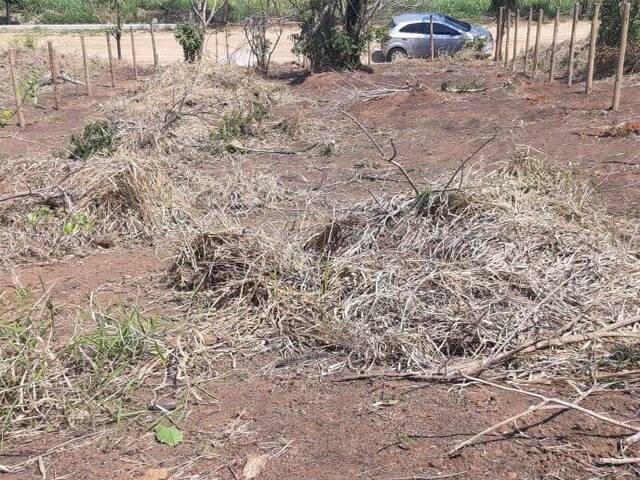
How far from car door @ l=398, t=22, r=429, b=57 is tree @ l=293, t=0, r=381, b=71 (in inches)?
96.8

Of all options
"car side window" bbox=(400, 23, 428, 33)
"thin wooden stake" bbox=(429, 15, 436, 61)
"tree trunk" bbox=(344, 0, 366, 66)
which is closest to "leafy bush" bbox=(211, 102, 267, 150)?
"tree trunk" bbox=(344, 0, 366, 66)

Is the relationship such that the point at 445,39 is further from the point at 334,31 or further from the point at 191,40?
the point at 191,40

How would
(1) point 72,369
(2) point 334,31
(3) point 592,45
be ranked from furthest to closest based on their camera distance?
1. (2) point 334,31
2. (3) point 592,45
3. (1) point 72,369

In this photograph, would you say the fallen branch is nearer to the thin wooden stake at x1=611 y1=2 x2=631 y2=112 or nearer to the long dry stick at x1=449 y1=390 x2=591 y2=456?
the long dry stick at x1=449 y1=390 x2=591 y2=456

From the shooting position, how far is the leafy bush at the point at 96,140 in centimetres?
910

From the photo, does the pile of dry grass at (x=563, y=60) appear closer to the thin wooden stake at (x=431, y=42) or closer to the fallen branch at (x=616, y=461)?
the thin wooden stake at (x=431, y=42)

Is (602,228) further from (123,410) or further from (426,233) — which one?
(123,410)

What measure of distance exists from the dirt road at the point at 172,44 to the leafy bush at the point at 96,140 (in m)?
10.1

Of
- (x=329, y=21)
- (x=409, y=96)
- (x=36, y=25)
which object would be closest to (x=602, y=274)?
(x=409, y=96)

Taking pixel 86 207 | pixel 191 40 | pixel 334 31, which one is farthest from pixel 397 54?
pixel 86 207

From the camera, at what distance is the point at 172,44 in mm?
28172

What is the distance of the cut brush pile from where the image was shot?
4258 millimetres

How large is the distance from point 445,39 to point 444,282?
16478 millimetres

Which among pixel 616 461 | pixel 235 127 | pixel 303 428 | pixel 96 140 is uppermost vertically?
pixel 96 140
